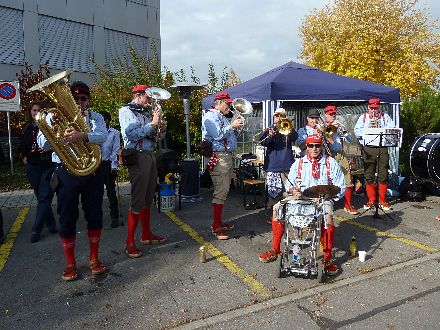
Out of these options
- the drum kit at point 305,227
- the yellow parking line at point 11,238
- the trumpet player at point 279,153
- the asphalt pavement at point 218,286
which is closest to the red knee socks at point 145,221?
the asphalt pavement at point 218,286

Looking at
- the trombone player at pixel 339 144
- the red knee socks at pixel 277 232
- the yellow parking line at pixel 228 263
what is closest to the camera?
the yellow parking line at pixel 228 263

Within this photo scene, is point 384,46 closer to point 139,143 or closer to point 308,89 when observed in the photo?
point 308,89

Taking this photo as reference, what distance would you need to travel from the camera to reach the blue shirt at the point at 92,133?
3393 millimetres

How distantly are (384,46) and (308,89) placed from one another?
1082 centimetres

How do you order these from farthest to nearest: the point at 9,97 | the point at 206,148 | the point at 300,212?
the point at 9,97, the point at 206,148, the point at 300,212

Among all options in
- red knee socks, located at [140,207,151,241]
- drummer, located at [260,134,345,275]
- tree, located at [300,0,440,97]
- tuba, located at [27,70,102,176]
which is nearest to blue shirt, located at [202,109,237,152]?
drummer, located at [260,134,345,275]

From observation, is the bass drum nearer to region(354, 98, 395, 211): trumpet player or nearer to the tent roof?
region(354, 98, 395, 211): trumpet player

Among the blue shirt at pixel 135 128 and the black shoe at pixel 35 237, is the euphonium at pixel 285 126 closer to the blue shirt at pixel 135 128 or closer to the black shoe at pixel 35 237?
the blue shirt at pixel 135 128

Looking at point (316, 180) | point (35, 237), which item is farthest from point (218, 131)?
point (35, 237)

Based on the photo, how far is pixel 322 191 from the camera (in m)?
3.60

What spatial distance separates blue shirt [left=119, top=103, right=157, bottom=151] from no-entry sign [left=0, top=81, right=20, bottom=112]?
7.52 meters

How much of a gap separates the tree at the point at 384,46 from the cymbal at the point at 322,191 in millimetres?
13353

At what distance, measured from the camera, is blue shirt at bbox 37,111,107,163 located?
3.39m

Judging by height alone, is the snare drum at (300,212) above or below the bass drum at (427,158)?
below
